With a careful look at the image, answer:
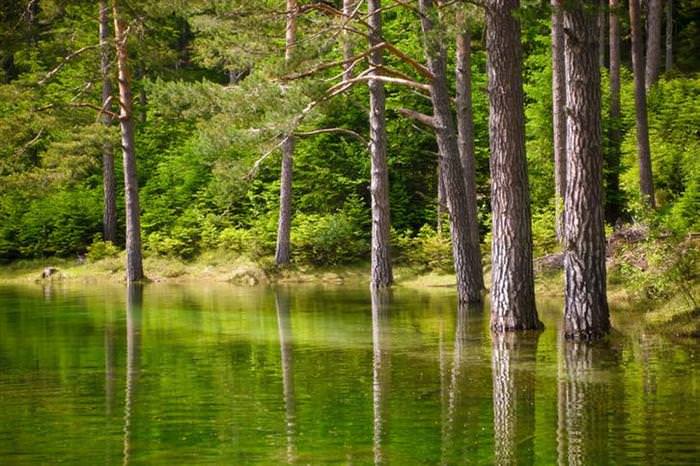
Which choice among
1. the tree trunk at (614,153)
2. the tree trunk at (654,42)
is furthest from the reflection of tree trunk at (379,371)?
the tree trunk at (654,42)

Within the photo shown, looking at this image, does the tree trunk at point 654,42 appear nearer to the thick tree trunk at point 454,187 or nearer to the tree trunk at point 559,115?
the tree trunk at point 559,115

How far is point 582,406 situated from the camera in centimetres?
923

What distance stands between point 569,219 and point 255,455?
267 inches

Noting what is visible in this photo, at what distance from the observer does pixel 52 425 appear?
29.4 feet

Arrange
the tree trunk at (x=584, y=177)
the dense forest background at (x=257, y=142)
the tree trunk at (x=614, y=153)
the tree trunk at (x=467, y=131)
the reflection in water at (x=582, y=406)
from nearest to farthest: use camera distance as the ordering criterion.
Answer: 1. the reflection in water at (x=582, y=406)
2. the tree trunk at (x=584, y=177)
3. the tree trunk at (x=467, y=131)
4. the dense forest background at (x=257, y=142)
5. the tree trunk at (x=614, y=153)

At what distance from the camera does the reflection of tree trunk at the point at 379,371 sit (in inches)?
324

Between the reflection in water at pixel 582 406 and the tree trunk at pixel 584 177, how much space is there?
754 millimetres

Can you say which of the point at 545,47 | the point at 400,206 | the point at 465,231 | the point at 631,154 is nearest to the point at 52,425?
the point at 465,231

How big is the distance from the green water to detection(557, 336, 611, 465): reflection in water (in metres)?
0.02

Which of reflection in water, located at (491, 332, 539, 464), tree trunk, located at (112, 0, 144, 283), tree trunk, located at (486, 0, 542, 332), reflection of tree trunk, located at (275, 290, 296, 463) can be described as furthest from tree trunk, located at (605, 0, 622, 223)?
reflection in water, located at (491, 332, 539, 464)

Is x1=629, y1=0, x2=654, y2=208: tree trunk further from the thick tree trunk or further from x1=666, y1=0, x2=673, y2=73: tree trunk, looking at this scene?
x1=666, y1=0, x2=673, y2=73: tree trunk

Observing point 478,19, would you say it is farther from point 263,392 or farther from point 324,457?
point 324,457

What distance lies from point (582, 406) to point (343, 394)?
2249 millimetres

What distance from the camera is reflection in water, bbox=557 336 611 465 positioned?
7.43 meters
